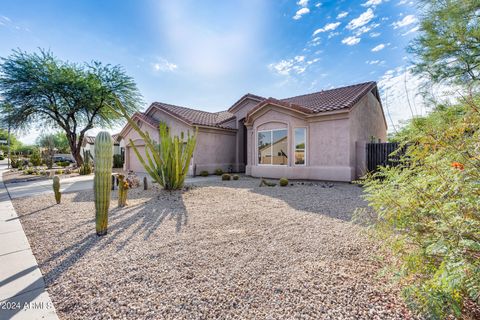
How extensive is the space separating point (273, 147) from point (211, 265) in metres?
11.7

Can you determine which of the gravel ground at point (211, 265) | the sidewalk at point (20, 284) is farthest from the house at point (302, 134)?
the sidewalk at point (20, 284)

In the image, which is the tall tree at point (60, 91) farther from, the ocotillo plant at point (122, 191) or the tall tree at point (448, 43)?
the tall tree at point (448, 43)

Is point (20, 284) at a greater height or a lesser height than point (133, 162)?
lesser

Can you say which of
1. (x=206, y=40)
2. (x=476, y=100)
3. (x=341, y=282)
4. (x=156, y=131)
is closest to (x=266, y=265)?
(x=341, y=282)

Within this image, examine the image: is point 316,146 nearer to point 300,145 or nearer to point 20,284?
point 300,145

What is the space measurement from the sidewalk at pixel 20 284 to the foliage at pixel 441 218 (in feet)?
12.4

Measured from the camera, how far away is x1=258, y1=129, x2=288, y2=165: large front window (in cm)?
1415

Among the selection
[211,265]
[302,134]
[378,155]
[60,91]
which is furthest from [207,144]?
[60,91]

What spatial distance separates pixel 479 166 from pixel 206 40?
43.5 feet

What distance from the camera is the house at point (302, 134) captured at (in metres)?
12.5

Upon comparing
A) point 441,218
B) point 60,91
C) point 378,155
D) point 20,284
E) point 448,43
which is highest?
point 60,91

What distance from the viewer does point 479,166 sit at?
203 centimetres

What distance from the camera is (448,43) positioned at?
31.2 ft

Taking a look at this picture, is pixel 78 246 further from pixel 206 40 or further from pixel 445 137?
pixel 206 40
